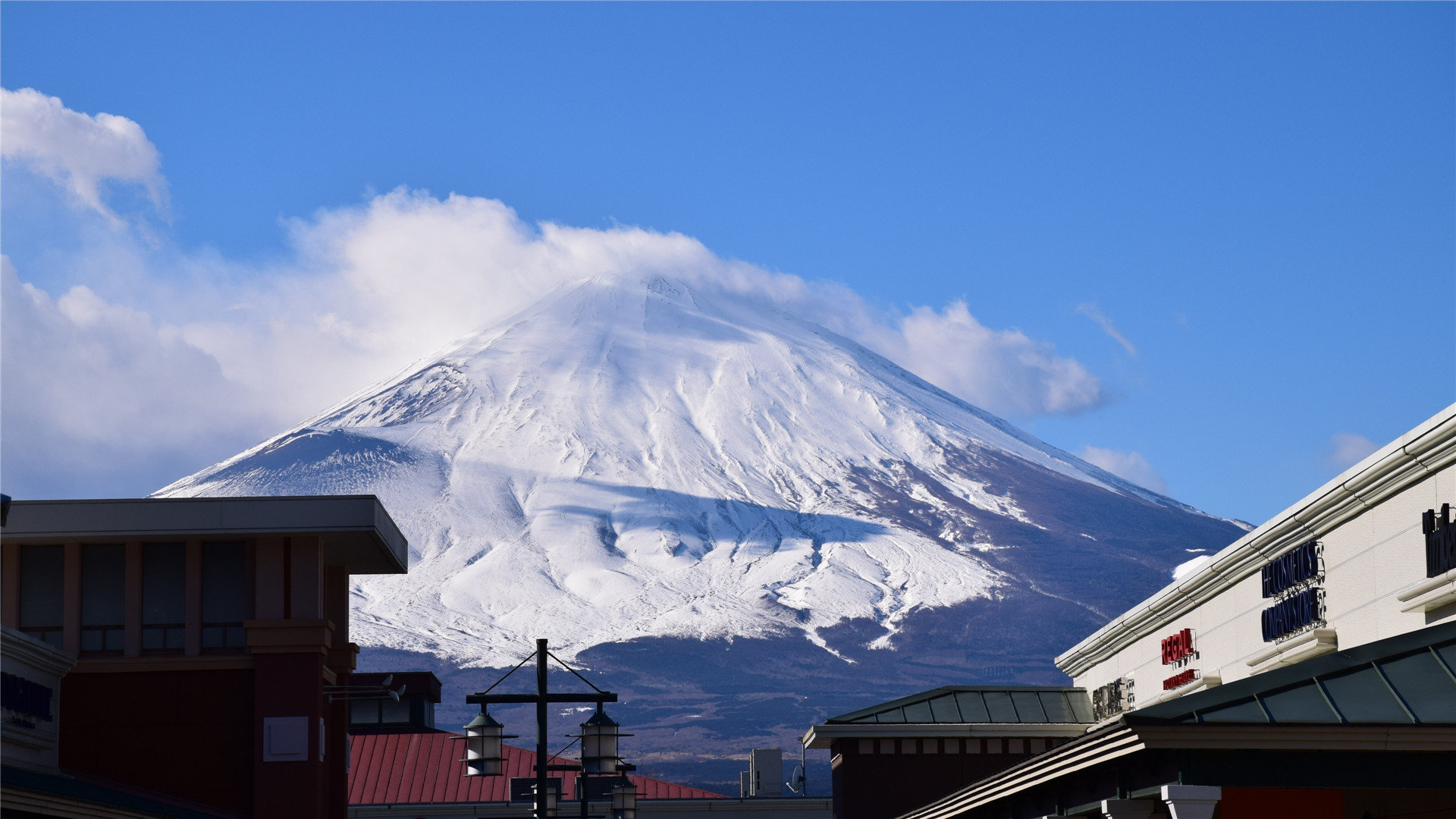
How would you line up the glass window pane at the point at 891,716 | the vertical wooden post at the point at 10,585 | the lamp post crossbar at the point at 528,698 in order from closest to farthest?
the lamp post crossbar at the point at 528,698 < the vertical wooden post at the point at 10,585 < the glass window pane at the point at 891,716

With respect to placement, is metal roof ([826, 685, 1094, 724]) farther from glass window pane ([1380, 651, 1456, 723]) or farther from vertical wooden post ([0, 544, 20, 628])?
glass window pane ([1380, 651, 1456, 723])

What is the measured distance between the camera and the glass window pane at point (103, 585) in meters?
26.7

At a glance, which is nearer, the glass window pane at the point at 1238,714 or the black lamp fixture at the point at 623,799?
the glass window pane at the point at 1238,714

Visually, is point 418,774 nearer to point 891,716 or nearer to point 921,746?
point 891,716

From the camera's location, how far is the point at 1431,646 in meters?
12.6

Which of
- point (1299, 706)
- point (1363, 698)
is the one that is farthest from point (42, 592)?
point (1363, 698)

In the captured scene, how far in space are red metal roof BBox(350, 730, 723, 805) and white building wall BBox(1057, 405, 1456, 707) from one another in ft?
95.7

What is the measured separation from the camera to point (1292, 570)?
67.7ft

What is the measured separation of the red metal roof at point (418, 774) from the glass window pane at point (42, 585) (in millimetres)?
23684

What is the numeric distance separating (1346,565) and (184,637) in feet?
55.1

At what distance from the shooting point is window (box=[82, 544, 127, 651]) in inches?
1047

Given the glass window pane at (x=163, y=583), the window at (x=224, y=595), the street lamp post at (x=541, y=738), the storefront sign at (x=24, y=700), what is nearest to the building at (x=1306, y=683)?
the street lamp post at (x=541, y=738)

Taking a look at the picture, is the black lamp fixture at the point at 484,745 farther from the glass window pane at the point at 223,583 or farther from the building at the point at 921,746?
the building at the point at 921,746

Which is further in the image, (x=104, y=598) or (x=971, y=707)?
(x=971, y=707)
